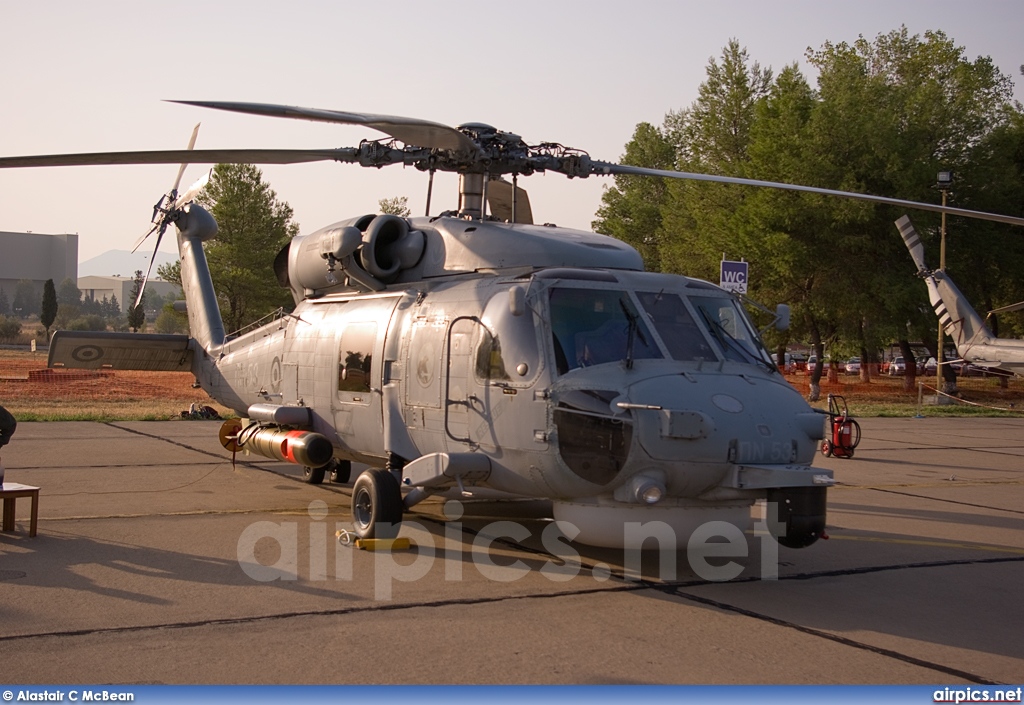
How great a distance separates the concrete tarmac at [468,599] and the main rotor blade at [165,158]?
9.99 feet

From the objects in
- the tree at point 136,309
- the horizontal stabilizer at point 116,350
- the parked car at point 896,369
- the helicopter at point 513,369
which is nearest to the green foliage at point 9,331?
the tree at point 136,309

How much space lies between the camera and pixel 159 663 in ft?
18.0

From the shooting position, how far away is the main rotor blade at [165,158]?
755cm

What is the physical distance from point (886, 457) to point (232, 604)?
13.3m

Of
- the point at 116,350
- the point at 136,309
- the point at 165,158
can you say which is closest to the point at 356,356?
the point at 165,158

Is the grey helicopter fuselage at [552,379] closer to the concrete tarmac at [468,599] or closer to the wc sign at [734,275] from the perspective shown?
the concrete tarmac at [468,599]

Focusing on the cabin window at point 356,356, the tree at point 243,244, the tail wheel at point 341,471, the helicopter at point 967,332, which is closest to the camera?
the cabin window at point 356,356

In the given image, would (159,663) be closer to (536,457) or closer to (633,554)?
(536,457)

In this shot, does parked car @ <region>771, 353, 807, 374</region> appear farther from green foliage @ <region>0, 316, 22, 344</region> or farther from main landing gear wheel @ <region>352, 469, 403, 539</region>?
green foliage @ <region>0, 316, 22, 344</region>

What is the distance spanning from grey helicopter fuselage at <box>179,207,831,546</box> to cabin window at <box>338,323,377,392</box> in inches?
0.9

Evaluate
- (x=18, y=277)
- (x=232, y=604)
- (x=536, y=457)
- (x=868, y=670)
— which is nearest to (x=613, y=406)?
(x=536, y=457)

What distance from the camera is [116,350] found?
13.6 m

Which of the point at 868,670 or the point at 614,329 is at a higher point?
the point at 614,329

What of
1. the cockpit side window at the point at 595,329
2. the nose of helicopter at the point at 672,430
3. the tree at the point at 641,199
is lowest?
the nose of helicopter at the point at 672,430
